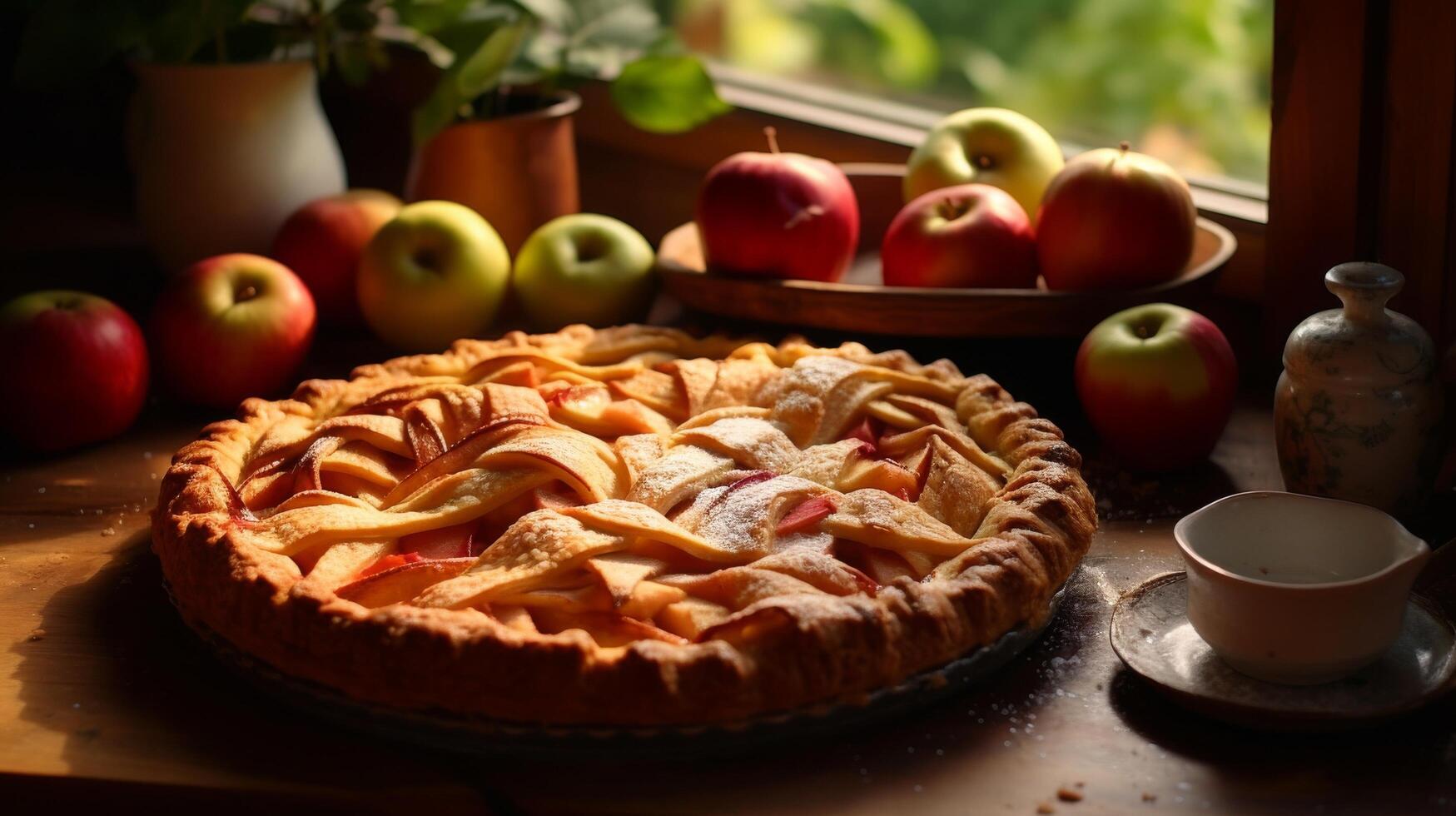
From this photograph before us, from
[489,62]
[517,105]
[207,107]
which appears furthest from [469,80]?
[207,107]

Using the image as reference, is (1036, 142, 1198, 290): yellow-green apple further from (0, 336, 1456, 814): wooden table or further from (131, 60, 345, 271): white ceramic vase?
(131, 60, 345, 271): white ceramic vase

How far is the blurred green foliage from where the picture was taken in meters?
2.15

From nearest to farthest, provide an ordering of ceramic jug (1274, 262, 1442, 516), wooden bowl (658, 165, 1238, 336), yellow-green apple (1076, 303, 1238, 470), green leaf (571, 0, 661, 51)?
ceramic jug (1274, 262, 1442, 516)
yellow-green apple (1076, 303, 1238, 470)
wooden bowl (658, 165, 1238, 336)
green leaf (571, 0, 661, 51)

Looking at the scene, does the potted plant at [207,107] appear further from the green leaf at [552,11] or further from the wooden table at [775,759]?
the wooden table at [775,759]

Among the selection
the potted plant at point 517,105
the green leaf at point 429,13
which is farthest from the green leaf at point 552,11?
the green leaf at point 429,13

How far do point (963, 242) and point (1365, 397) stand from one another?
0.57 m

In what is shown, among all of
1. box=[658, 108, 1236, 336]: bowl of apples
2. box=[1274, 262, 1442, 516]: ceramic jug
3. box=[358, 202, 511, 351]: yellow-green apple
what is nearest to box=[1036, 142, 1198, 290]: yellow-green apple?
box=[658, 108, 1236, 336]: bowl of apples

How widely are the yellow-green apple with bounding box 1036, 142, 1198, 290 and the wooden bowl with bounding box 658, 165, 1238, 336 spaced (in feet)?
0.13

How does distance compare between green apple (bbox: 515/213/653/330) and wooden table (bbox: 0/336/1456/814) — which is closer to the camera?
wooden table (bbox: 0/336/1456/814)

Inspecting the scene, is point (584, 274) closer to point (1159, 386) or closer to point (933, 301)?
point (933, 301)

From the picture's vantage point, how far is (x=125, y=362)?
5.67 ft

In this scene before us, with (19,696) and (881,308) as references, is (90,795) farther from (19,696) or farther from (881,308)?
(881,308)

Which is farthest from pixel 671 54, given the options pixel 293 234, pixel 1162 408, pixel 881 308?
pixel 1162 408

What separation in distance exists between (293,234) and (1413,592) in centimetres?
157
